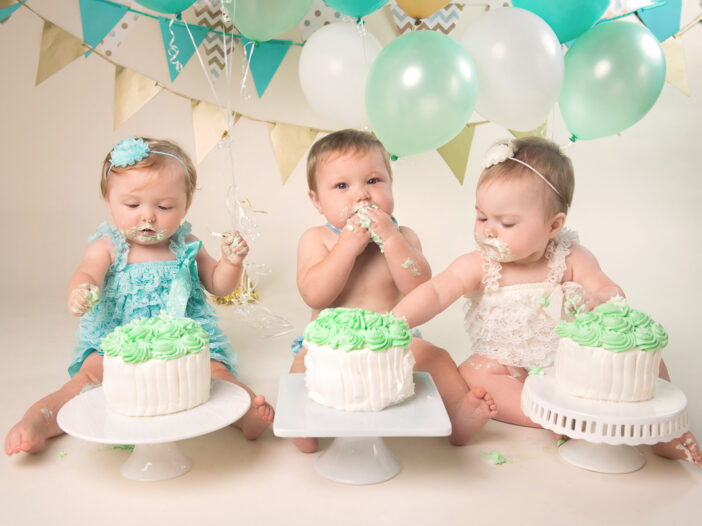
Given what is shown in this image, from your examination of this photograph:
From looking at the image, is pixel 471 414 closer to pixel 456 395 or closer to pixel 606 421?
pixel 456 395

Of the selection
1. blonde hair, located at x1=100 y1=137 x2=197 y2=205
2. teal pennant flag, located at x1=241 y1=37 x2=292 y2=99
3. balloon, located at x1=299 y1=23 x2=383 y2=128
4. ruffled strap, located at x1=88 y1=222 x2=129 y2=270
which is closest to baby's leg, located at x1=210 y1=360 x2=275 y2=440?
ruffled strap, located at x1=88 y1=222 x2=129 y2=270

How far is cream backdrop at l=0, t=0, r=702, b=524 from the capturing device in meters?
4.04

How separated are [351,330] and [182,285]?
1.01 meters

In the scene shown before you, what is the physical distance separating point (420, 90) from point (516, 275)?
757 mm

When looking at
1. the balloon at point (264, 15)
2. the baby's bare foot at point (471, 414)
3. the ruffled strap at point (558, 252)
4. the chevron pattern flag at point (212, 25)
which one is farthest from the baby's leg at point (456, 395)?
the chevron pattern flag at point (212, 25)

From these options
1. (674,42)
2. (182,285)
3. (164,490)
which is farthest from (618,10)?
→ (164,490)

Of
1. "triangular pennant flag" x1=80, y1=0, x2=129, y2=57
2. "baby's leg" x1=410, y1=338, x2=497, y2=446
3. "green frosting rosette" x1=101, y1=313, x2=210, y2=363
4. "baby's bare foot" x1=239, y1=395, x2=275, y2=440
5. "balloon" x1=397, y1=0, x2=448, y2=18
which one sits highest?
"triangular pennant flag" x1=80, y1=0, x2=129, y2=57

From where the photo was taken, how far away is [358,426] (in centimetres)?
187

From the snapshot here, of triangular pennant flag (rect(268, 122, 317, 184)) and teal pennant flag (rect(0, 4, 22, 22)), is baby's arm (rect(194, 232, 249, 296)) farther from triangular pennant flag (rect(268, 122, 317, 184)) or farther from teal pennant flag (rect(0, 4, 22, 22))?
teal pennant flag (rect(0, 4, 22, 22))

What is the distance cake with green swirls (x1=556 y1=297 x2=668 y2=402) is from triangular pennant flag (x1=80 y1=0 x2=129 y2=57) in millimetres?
3065

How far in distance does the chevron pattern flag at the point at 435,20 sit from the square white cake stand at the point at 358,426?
8.55 feet

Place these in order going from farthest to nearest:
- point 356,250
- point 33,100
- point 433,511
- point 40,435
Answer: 1. point 33,100
2. point 356,250
3. point 40,435
4. point 433,511

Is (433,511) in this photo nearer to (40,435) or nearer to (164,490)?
(164,490)

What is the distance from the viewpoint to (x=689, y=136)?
4.42 m
